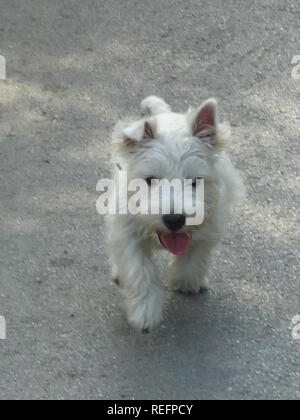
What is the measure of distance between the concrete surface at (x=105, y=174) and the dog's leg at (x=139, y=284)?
0.12 meters

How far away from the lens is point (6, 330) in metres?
5.12

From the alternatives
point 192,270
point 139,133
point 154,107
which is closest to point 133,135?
point 139,133

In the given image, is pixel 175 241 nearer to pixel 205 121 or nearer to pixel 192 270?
pixel 192 270

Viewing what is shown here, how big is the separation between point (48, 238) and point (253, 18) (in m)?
2.99

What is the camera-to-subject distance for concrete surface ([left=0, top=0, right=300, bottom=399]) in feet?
16.0

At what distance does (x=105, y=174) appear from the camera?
6312 millimetres

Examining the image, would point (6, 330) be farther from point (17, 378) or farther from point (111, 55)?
point (111, 55)

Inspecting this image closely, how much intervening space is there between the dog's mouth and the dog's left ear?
0.46 metres

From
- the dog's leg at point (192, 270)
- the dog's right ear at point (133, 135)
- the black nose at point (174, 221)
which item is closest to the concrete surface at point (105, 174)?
the dog's leg at point (192, 270)

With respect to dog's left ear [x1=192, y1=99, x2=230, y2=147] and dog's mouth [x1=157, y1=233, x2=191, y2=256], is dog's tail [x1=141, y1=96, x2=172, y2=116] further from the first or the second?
dog's mouth [x1=157, y1=233, x2=191, y2=256]

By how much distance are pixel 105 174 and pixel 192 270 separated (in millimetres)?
1315

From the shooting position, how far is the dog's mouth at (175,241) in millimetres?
4828

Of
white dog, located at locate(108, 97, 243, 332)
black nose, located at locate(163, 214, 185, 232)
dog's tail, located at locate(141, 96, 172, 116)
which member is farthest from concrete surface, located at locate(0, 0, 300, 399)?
dog's tail, located at locate(141, 96, 172, 116)
